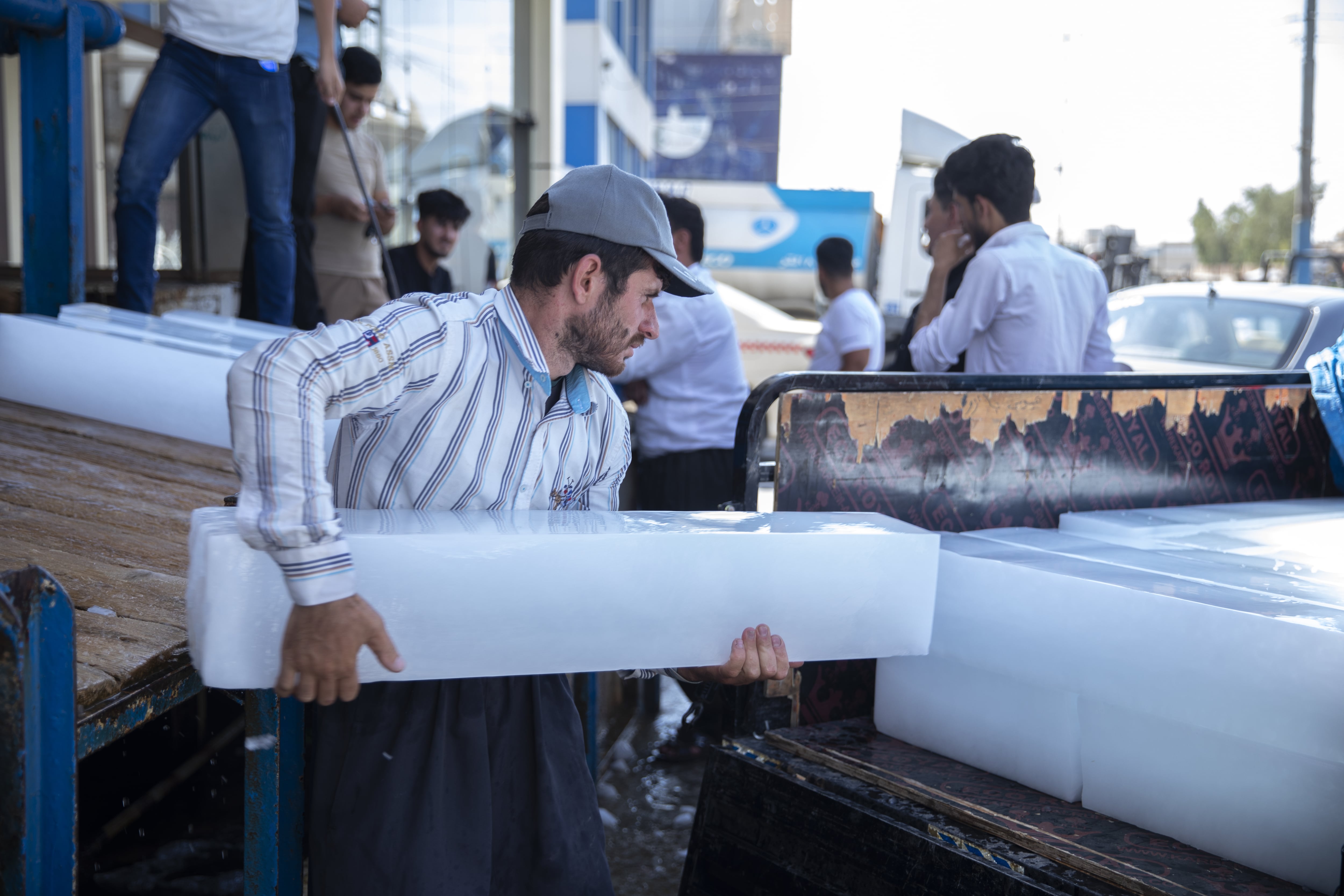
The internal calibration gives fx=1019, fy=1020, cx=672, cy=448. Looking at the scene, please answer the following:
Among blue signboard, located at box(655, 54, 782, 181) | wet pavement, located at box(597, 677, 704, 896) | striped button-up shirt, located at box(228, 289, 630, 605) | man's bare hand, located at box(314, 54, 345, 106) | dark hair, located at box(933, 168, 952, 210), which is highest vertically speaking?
blue signboard, located at box(655, 54, 782, 181)

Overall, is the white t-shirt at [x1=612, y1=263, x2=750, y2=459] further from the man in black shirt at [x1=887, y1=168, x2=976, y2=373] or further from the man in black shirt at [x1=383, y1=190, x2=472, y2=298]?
the man in black shirt at [x1=383, y1=190, x2=472, y2=298]

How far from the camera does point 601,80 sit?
1478 centimetres

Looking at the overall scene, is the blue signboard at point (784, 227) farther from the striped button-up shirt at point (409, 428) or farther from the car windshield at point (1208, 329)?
the striped button-up shirt at point (409, 428)

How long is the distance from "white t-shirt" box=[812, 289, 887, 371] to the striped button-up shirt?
3.23 m

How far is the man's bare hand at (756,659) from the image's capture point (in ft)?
5.01

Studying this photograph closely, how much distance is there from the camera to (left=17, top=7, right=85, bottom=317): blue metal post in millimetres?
3100

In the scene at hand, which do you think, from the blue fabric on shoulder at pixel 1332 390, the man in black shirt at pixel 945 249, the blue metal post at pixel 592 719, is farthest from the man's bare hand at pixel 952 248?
the blue metal post at pixel 592 719

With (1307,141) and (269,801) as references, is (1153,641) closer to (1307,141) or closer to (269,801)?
(269,801)

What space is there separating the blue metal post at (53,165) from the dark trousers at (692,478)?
2.01m

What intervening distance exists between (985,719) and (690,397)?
2.12m

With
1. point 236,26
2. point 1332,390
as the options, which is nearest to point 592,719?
point 1332,390

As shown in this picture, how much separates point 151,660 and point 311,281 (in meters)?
3.16

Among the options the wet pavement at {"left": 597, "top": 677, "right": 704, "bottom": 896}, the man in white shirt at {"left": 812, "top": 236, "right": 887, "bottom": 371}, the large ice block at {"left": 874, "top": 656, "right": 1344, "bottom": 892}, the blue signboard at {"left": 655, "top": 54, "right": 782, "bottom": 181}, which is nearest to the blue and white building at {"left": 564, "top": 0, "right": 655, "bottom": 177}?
the blue signboard at {"left": 655, "top": 54, "right": 782, "bottom": 181}

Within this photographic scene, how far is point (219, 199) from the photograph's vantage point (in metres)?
5.60
